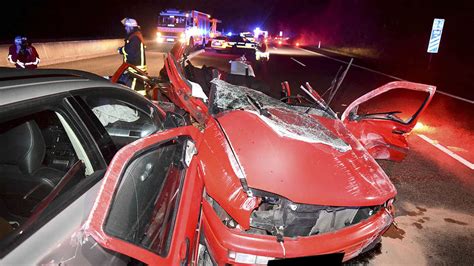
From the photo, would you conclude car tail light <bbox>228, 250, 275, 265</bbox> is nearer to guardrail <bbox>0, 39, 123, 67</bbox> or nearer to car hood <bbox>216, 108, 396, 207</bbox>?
car hood <bbox>216, 108, 396, 207</bbox>

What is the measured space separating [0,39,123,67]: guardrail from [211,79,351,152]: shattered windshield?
11.8 metres

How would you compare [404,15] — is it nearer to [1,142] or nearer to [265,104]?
[265,104]

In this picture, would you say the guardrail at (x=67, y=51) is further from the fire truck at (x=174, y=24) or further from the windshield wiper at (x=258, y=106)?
the windshield wiper at (x=258, y=106)

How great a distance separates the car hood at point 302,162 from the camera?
247 cm

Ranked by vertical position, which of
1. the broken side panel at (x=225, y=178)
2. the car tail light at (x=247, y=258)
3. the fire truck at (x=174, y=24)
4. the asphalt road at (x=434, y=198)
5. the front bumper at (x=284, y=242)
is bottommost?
the asphalt road at (x=434, y=198)

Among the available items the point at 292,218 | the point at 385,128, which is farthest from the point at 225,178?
the point at 385,128

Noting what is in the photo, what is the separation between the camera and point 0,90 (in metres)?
1.48

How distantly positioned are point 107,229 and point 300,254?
151cm

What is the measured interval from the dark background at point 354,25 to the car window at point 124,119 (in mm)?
14313

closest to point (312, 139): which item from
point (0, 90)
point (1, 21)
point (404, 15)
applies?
point (0, 90)

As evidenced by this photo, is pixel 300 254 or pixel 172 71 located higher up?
Result: pixel 172 71

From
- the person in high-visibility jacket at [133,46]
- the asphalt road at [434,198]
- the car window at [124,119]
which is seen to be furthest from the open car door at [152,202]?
the person in high-visibility jacket at [133,46]

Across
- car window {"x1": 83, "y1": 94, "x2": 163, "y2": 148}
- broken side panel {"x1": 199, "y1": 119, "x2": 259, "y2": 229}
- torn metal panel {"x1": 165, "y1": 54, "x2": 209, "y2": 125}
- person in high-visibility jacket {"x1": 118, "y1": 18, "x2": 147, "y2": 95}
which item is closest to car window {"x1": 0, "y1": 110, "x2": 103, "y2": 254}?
car window {"x1": 83, "y1": 94, "x2": 163, "y2": 148}

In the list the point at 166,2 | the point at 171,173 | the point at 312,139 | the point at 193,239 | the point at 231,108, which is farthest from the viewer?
the point at 166,2
